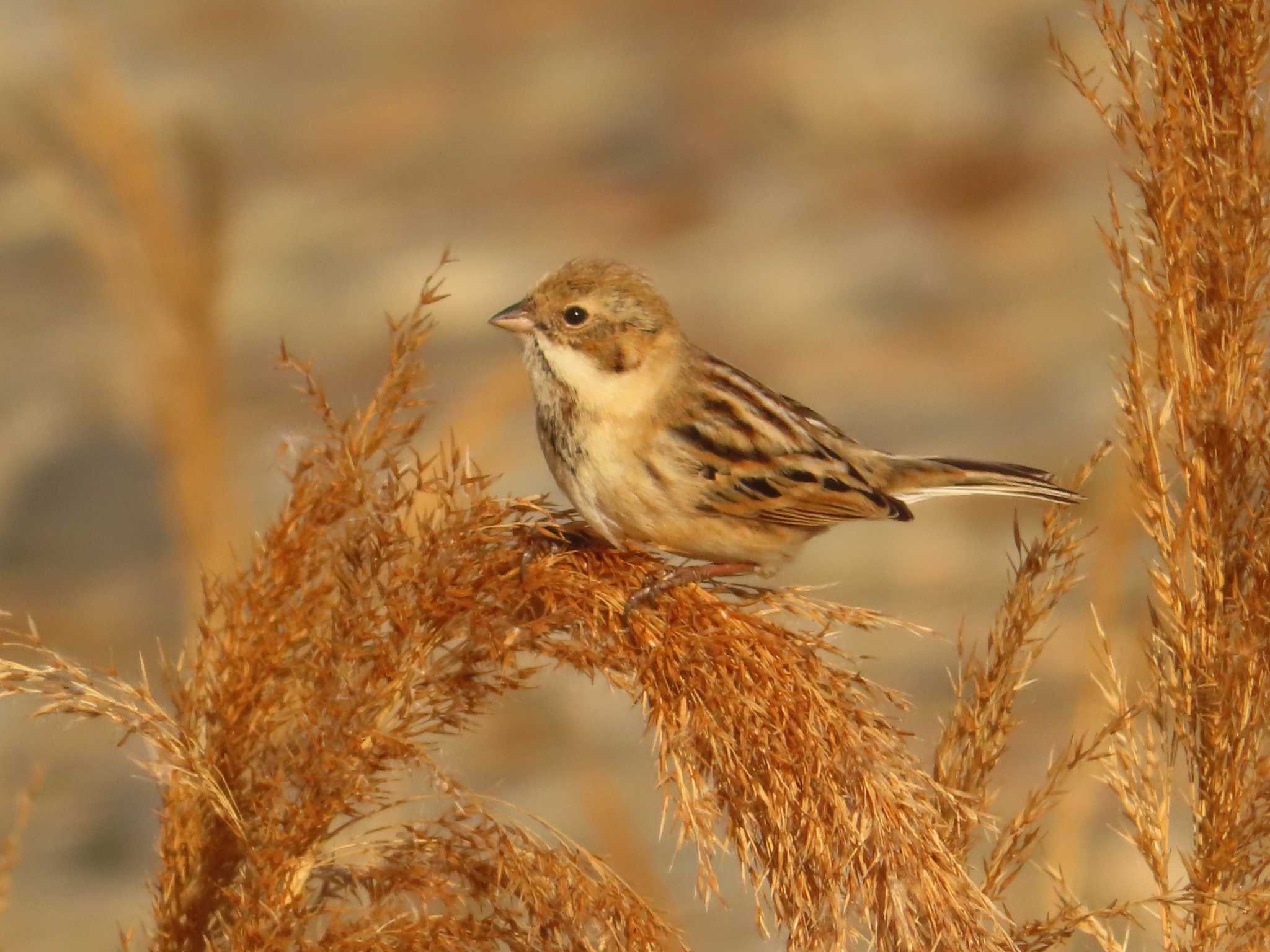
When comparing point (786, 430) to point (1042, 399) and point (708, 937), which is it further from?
point (1042, 399)

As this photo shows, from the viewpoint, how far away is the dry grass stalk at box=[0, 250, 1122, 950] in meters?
1.80

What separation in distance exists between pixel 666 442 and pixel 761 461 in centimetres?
22

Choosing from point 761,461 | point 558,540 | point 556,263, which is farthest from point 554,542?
point 556,263

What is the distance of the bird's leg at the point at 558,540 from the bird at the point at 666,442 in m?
0.05

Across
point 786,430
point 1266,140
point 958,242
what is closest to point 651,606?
point 1266,140

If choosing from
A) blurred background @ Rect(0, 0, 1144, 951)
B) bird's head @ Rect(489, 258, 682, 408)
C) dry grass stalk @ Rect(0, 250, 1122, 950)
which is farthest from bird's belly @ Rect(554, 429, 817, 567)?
dry grass stalk @ Rect(0, 250, 1122, 950)

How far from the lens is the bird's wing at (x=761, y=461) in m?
2.89

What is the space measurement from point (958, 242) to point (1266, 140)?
31.8 feet

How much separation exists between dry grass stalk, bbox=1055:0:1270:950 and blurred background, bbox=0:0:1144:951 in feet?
4.11

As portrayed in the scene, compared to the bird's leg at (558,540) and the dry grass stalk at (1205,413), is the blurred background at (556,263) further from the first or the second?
the dry grass stalk at (1205,413)

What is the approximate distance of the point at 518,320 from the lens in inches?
110

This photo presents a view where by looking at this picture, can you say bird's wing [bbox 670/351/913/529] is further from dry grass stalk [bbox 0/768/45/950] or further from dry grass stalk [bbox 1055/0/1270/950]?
dry grass stalk [bbox 0/768/45/950]

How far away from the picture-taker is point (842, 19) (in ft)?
40.8

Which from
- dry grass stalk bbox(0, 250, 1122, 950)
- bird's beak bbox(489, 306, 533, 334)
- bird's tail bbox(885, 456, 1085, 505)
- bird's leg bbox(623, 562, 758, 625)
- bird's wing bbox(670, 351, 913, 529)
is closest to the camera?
dry grass stalk bbox(0, 250, 1122, 950)
